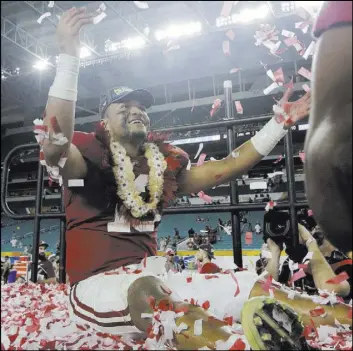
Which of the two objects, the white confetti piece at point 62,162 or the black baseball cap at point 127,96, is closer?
the white confetti piece at point 62,162

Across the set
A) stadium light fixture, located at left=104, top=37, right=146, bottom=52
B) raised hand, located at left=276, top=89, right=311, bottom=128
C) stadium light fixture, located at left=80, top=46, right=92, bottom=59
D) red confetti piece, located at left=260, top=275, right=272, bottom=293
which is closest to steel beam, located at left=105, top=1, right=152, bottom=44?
stadium light fixture, located at left=104, top=37, right=146, bottom=52

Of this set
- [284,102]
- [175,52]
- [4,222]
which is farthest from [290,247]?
[4,222]

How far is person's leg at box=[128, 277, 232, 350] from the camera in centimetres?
125

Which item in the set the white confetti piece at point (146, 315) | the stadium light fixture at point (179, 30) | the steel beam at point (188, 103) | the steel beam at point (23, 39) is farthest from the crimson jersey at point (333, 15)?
the stadium light fixture at point (179, 30)

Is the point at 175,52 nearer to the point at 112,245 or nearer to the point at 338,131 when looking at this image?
the point at 112,245

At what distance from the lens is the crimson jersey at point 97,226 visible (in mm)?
1739

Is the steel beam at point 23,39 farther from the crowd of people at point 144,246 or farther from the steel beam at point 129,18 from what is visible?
the crowd of people at point 144,246

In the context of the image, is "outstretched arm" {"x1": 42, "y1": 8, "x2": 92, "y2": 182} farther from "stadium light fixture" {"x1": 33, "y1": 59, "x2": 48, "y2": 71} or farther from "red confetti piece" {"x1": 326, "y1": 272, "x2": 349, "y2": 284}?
"stadium light fixture" {"x1": 33, "y1": 59, "x2": 48, "y2": 71}

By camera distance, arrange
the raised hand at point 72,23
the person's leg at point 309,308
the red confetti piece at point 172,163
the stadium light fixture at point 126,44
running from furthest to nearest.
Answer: the stadium light fixture at point 126,44 → the red confetti piece at point 172,163 → the person's leg at point 309,308 → the raised hand at point 72,23

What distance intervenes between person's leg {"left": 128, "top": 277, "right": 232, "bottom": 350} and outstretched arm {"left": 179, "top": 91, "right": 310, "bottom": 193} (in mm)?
701

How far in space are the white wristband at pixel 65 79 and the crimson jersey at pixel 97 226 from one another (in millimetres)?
341

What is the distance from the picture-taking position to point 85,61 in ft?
36.9

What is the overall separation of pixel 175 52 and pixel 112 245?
9729mm

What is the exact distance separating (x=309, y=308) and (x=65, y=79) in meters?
1.21
